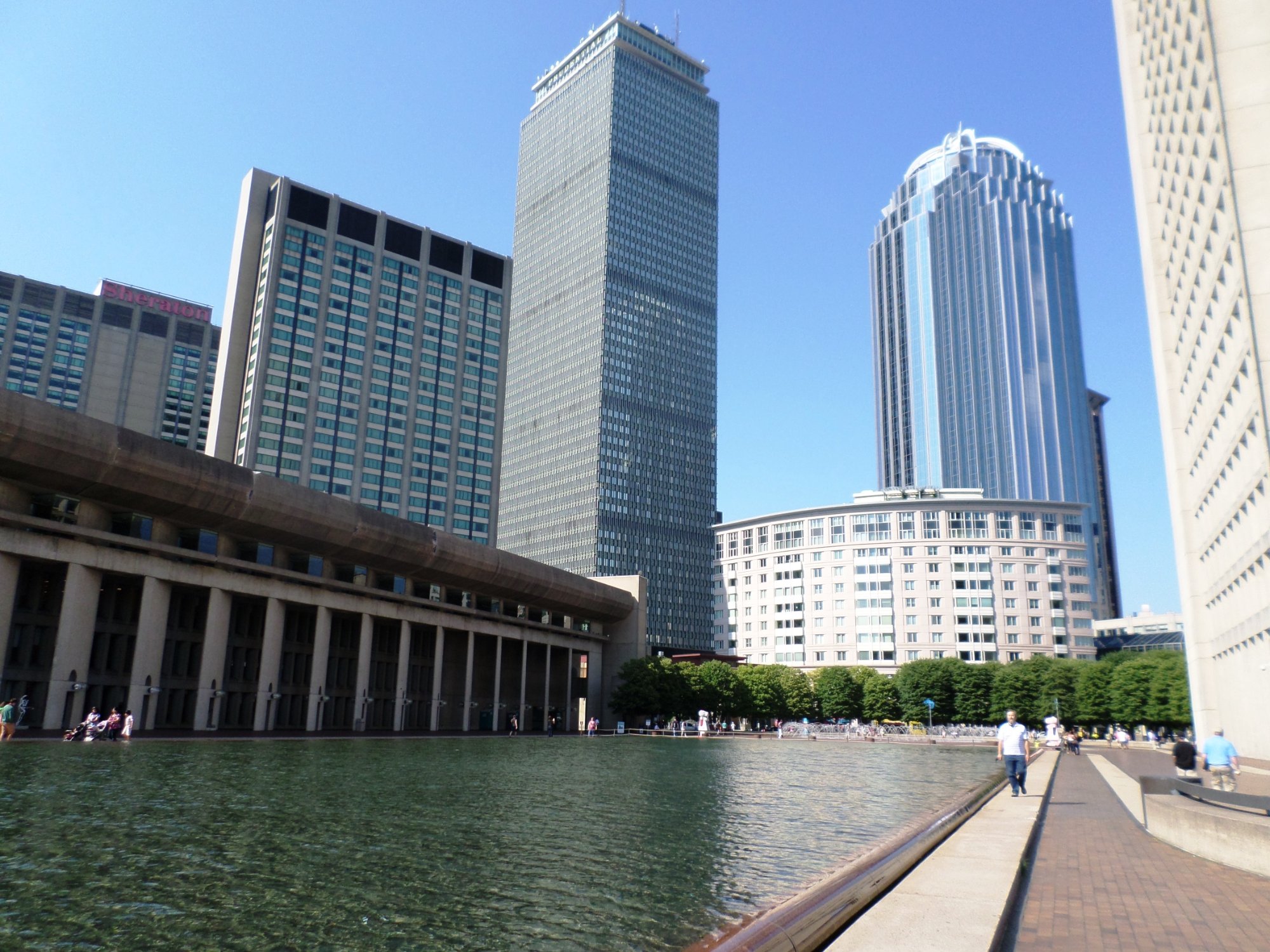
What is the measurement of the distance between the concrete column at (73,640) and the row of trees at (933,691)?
5091cm

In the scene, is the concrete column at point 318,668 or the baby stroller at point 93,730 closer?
the baby stroller at point 93,730

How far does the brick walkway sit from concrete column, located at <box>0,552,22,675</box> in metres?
48.5

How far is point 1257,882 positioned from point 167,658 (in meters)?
63.6

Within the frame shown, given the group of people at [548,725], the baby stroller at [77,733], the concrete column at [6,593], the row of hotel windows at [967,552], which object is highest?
the row of hotel windows at [967,552]

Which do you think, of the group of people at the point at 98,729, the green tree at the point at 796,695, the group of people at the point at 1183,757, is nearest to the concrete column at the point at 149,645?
the group of people at the point at 98,729

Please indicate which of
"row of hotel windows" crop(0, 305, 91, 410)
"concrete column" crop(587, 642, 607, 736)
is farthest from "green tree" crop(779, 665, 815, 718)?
"row of hotel windows" crop(0, 305, 91, 410)

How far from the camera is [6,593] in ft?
149

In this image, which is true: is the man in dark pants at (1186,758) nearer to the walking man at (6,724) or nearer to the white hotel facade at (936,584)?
the walking man at (6,724)

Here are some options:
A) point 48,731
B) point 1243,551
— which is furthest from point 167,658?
point 1243,551

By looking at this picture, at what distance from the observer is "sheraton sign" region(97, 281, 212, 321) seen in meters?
176

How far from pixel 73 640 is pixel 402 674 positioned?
25.3m

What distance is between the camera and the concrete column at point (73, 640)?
153ft

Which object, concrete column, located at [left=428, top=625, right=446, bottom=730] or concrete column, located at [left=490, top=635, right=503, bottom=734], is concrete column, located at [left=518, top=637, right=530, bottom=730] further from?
concrete column, located at [left=428, top=625, right=446, bottom=730]

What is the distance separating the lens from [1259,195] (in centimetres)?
3266
